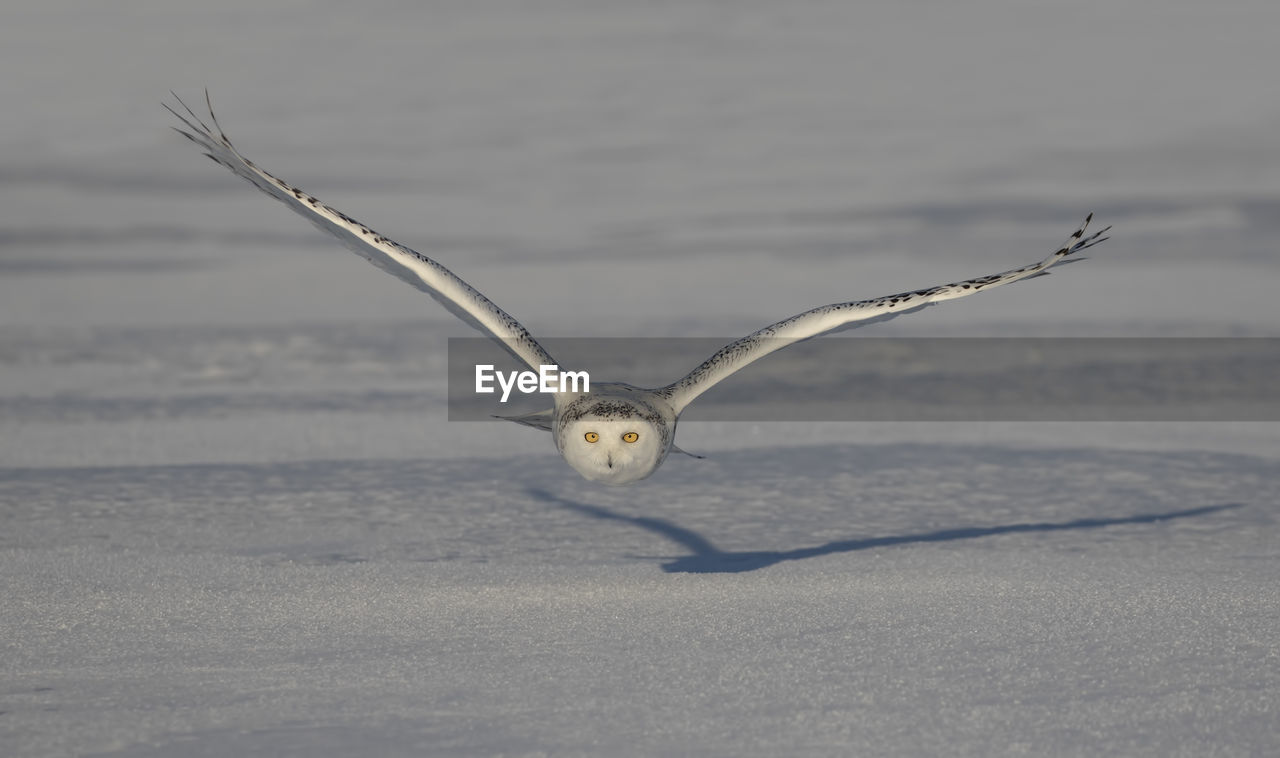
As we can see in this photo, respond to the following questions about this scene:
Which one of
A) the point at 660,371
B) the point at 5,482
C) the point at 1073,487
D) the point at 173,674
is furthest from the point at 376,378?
the point at 173,674

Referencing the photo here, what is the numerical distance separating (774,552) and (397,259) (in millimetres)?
4388

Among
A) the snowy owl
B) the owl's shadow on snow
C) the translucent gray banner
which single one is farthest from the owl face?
the translucent gray banner

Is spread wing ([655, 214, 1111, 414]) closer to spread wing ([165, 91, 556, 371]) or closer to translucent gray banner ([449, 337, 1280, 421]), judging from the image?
spread wing ([165, 91, 556, 371])

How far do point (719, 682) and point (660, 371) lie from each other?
25.1 m

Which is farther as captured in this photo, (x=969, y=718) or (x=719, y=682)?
(x=719, y=682)

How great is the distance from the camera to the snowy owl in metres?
9.03

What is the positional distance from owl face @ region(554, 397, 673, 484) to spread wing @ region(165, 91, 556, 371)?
0.88 m

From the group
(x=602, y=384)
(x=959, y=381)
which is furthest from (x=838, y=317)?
(x=959, y=381)

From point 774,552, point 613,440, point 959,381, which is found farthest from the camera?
point 959,381

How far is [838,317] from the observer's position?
9.66 meters

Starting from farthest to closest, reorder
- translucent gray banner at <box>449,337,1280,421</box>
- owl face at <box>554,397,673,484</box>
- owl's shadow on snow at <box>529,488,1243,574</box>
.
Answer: translucent gray banner at <box>449,337,1280,421</box> < owl's shadow on snow at <box>529,488,1243,574</box> < owl face at <box>554,397,673,484</box>

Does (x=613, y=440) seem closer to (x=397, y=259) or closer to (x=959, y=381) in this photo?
(x=397, y=259)

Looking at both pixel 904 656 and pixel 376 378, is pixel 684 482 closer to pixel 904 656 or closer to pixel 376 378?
pixel 904 656

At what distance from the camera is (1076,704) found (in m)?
6.60
